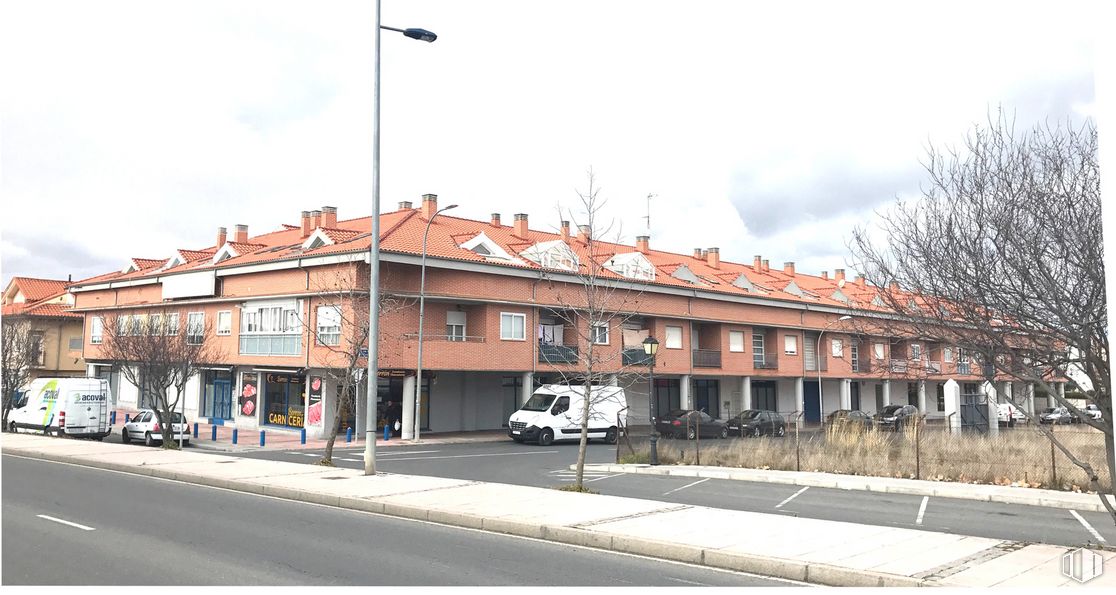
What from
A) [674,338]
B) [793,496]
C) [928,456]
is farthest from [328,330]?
[928,456]

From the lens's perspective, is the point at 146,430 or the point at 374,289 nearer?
the point at 374,289

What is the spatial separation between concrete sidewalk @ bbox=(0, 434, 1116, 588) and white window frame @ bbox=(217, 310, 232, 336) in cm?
2327

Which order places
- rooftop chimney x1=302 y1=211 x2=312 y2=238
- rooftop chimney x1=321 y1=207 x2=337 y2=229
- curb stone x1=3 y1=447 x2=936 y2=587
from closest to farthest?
1. curb stone x1=3 y1=447 x2=936 y2=587
2. rooftop chimney x1=321 y1=207 x2=337 y2=229
3. rooftop chimney x1=302 y1=211 x2=312 y2=238

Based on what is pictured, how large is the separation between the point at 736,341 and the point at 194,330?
29.4m

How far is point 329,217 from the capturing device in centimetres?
4166

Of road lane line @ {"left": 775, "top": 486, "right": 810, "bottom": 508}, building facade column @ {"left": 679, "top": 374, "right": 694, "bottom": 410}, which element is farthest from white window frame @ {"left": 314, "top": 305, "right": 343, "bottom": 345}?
road lane line @ {"left": 775, "top": 486, "right": 810, "bottom": 508}

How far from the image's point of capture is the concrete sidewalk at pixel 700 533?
8.31 m

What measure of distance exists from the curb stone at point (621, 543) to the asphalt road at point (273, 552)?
22 cm

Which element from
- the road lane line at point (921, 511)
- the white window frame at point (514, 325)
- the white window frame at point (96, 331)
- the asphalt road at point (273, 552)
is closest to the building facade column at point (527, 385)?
the white window frame at point (514, 325)

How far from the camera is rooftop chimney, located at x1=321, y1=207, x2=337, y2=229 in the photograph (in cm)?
4156

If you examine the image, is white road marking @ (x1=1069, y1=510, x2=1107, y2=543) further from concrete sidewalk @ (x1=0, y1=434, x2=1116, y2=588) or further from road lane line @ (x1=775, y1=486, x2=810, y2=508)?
road lane line @ (x1=775, y1=486, x2=810, y2=508)

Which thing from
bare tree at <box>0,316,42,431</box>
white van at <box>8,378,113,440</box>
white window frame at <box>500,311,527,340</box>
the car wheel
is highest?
white window frame at <box>500,311,527,340</box>

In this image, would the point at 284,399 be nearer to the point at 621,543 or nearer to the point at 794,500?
the point at 794,500

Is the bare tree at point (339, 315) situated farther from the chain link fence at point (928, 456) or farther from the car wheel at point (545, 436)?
the chain link fence at point (928, 456)
